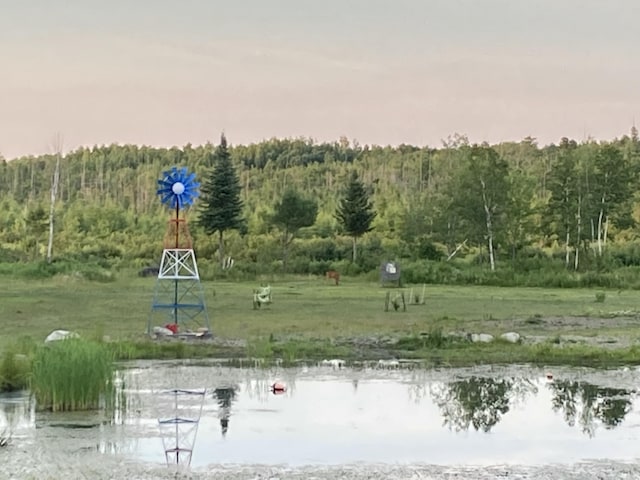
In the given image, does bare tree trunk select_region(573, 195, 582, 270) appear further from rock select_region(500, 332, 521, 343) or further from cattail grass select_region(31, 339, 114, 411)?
cattail grass select_region(31, 339, 114, 411)

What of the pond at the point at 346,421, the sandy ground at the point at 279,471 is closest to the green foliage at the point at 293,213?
the pond at the point at 346,421

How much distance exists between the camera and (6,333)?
22531 mm

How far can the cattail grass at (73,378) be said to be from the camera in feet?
42.7

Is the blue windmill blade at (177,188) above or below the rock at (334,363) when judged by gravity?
above

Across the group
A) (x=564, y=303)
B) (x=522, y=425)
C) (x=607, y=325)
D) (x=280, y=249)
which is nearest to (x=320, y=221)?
(x=280, y=249)

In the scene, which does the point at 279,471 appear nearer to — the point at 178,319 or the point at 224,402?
the point at 224,402

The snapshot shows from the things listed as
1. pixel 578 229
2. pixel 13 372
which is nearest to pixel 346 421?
pixel 13 372

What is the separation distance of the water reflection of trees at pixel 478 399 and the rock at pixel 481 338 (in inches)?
173

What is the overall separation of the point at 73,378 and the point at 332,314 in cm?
1620

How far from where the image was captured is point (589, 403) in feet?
49.1

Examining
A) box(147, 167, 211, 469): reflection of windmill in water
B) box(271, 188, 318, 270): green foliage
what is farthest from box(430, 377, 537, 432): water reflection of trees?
box(271, 188, 318, 270): green foliage

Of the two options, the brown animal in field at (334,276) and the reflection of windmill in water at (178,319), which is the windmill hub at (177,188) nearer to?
the reflection of windmill in water at (178,319)

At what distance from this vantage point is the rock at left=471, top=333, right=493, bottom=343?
21722mm

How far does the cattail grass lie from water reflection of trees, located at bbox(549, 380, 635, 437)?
18.9 ft
